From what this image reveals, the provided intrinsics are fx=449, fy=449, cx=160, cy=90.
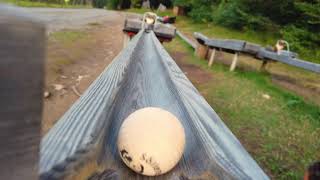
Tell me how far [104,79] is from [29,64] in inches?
99.1

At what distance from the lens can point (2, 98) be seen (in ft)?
1.54

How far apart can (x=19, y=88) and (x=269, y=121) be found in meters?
5.88

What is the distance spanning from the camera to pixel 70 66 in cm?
932

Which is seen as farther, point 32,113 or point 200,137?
point 200,137

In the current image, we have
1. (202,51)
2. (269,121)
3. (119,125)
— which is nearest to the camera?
(119,125)

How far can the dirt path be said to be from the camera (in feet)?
20.2

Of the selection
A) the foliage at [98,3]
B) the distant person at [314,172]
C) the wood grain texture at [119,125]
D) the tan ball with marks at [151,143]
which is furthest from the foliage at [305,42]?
the foliage at [98,3]

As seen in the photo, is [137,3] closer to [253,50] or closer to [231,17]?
[231,17]

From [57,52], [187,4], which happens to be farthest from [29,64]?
[187,4]

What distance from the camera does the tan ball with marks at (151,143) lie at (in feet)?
6.16

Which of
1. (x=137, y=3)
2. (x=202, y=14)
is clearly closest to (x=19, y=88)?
(x=202, y=14)

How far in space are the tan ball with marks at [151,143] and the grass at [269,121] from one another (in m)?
2.63

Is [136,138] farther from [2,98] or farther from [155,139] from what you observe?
[2,98]

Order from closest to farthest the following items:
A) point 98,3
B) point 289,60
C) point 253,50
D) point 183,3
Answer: point 289,60, point 253,50, point 183,3, point 98,3
